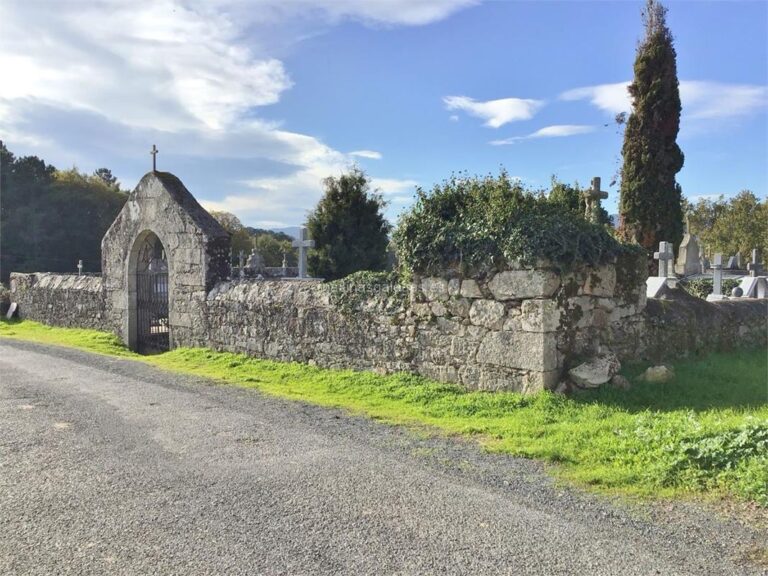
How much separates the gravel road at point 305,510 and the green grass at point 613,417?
1.32 feet

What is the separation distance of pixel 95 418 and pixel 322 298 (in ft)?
12.7

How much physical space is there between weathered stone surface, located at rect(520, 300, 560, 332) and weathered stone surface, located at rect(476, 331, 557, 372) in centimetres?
8

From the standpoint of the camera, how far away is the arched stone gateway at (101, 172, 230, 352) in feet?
39.1

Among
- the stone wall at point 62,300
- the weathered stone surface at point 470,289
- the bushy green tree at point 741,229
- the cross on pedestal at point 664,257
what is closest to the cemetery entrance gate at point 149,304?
the stone wall at point 62,300

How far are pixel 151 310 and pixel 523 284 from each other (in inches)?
391

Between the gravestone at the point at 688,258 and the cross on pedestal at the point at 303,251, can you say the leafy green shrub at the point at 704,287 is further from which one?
the cross on pedestal at the point at 303,251

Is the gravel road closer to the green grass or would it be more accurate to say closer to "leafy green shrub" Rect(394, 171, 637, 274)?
the green grass

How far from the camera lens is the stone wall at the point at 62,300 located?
15.2 meters

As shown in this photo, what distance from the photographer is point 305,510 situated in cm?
392

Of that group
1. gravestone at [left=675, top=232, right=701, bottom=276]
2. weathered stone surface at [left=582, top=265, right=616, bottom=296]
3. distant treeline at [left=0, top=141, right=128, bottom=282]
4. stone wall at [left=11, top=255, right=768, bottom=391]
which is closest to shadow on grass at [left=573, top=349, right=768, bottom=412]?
stone wall at [left=11, top=255, right=768, bottom=391]

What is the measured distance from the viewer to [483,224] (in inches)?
290

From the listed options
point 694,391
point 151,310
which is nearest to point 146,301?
point 151,310

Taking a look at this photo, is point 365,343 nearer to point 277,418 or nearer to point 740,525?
point 277,418

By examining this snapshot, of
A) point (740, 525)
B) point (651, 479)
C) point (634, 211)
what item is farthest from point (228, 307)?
point (634, 211)
